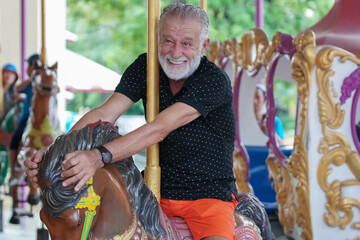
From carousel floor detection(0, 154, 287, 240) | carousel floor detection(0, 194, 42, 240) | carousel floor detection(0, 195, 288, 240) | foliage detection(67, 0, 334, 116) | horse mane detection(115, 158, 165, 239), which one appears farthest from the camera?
foliage detection(67, 0, 334, 116)

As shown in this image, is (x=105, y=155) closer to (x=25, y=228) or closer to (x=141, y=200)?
(x=141, y=200)

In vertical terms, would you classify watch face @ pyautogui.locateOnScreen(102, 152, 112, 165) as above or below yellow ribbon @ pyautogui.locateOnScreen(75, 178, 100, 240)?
above

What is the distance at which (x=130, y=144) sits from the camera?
5.43 feet

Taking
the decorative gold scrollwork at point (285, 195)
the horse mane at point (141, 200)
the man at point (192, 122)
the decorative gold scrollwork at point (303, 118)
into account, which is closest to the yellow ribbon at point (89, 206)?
the horse mane at point (141, 200)

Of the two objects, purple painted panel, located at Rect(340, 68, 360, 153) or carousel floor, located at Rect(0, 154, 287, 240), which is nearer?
purple painted panel, located at Rect(340, 68, 360, 153)

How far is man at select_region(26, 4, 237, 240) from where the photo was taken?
1.88 meters

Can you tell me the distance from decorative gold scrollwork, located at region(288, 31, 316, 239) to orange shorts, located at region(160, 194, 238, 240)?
1805 millimetres

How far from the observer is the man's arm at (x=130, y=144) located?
4.94 feet

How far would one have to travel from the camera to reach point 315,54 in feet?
11.9

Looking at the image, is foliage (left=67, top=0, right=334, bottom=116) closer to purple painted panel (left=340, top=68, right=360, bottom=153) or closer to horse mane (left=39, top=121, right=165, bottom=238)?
purple painted panel (left=340, top=68, right=360, bottom=153)

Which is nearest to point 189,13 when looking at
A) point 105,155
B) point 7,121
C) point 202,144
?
point 202,144

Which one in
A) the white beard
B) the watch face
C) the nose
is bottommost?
the watch face

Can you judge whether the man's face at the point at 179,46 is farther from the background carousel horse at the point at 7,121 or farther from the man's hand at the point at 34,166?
the background carousel horse at the point at 7,121

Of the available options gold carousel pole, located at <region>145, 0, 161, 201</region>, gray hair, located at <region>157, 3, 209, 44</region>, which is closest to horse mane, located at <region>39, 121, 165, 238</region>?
gold carousel pole, located at <region>145, 0, 161, 201</region>
